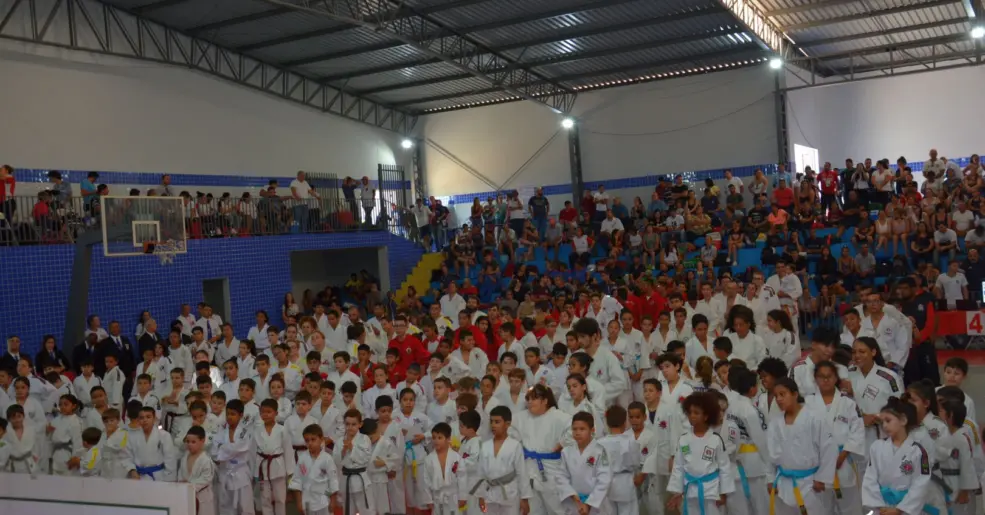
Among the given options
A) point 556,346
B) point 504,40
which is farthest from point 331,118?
point 556,346

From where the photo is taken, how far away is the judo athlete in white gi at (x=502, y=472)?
7.84 metres

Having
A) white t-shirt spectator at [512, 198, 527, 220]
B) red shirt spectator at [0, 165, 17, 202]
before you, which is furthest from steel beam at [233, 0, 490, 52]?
red shirt spectator at [0, 165, 17, 202]

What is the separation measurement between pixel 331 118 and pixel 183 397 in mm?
15508

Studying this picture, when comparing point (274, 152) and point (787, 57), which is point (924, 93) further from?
point (274, 152)

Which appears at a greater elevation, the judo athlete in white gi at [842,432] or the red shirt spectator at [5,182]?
the red shirt spectator at [5,182]

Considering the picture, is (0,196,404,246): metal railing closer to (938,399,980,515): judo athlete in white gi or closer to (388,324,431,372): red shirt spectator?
(388,324,431,372): red shirt spectator

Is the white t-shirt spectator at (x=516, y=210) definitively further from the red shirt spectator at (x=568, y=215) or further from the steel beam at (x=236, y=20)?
the steel beam at (x=236, y=20)

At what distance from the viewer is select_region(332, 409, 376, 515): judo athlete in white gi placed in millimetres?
8820

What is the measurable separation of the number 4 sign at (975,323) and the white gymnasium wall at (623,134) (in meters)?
9.28

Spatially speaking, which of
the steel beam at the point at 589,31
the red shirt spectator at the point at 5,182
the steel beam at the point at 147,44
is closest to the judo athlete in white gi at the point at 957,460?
the steel beam at the point at 589,31

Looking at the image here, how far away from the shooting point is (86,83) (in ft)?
65.0

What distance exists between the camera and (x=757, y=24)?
20531 mm

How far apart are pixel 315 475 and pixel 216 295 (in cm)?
1236

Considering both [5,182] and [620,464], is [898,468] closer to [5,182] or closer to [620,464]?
[620,464]
